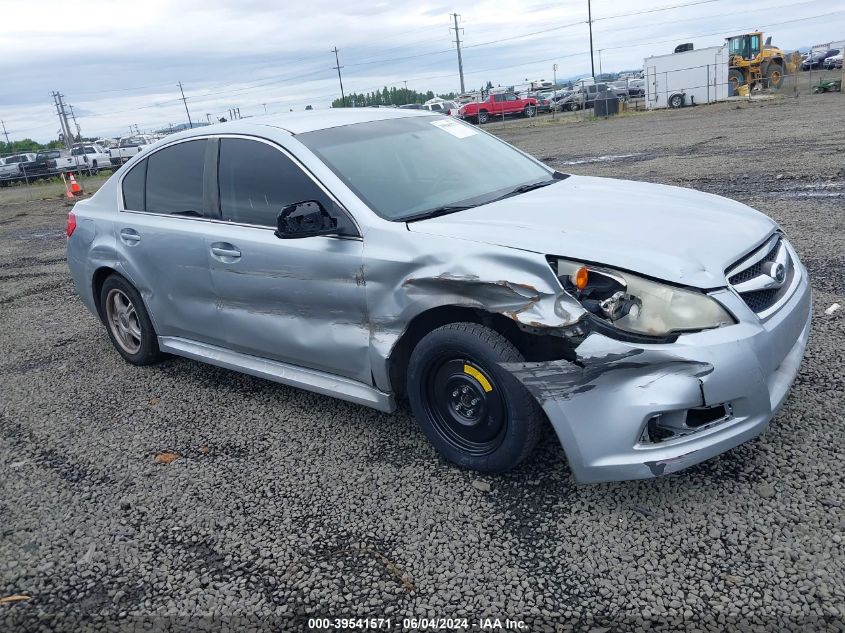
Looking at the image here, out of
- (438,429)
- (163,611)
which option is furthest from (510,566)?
(163,611)

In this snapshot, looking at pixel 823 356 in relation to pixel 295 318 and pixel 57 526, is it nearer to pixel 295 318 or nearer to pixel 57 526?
pixel 295 318

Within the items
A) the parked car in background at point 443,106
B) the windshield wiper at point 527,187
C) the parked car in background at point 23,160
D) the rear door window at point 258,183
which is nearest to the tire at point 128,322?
the rear door window at point 258,183

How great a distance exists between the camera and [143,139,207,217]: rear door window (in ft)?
14.6

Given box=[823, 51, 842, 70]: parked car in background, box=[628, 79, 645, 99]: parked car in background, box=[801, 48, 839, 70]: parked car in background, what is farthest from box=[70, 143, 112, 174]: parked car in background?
box=[801, 48, 839, 70]: parked car in background

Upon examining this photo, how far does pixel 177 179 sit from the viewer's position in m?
4.64

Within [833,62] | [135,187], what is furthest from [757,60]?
[135,187]

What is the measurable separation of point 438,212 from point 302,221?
2.23ft

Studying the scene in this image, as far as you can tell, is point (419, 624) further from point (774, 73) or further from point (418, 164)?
point (774, 73)

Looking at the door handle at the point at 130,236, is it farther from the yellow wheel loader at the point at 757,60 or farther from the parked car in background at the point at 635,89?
the parked car in background at the point at 635,89

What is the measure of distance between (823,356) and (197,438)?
145 inches

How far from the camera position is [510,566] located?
8.96 feet

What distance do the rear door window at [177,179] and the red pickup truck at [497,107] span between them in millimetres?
39069

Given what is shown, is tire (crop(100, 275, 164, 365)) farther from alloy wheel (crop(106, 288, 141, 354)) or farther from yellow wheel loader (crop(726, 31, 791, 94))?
yellow wheel loader (crop(726, 31, 791, 94))

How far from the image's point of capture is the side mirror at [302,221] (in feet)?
11.4
